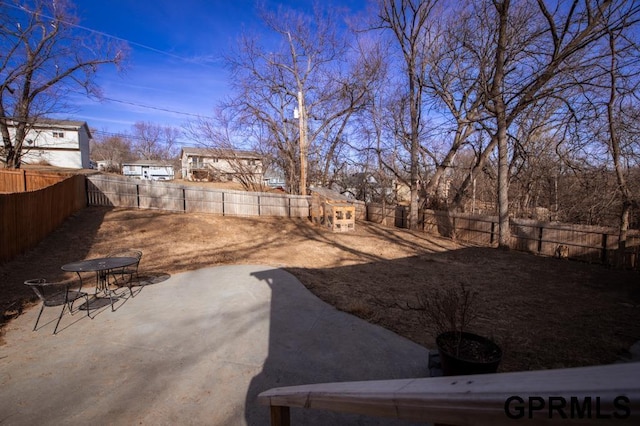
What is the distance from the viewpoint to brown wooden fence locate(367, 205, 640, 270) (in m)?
9.65

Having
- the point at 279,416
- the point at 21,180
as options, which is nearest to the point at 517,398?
the point at 279,416

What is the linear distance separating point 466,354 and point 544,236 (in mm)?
10197

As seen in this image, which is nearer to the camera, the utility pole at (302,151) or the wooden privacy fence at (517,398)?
the wooden privacy fence at (517,398)

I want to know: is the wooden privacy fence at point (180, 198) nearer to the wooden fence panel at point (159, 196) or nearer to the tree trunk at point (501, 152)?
the wooden fence panel at point (159, 196)

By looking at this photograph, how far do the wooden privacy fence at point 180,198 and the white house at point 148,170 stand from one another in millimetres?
38525

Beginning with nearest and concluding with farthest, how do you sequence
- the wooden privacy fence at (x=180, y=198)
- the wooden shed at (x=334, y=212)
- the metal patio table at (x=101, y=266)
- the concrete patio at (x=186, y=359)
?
the concrete patio at (x=186, y=359) < the metal patio table at (x=101, y=266) < the wooden shed at (x=334, y=212) < the wooden privacy fence at (x=180, y=198)

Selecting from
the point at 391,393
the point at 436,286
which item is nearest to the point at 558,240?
the point at 436,286

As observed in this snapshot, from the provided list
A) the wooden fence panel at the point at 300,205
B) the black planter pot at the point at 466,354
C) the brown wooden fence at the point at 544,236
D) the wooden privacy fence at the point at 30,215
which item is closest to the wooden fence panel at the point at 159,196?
the wooden privacy fence at the point at 30,215

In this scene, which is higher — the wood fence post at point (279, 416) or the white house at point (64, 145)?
the white house at point (64, 145)

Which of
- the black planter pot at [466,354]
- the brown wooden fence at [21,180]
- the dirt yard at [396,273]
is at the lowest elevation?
the dirt yard at [396,273]

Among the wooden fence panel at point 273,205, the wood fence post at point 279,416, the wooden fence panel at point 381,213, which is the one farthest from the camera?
the wooden fence panel at point 381,213

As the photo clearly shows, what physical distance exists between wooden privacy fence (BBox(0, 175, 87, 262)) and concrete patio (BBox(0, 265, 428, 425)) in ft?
11.7

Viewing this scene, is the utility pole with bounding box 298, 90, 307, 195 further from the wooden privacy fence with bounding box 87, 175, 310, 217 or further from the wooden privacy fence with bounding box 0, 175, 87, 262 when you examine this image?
the wooden privacy fence with bounding box 0, 175, 87, 262

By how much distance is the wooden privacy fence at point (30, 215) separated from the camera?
23.7 feet
